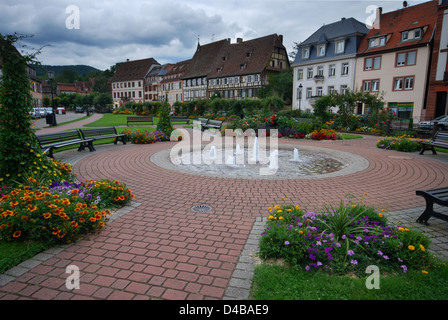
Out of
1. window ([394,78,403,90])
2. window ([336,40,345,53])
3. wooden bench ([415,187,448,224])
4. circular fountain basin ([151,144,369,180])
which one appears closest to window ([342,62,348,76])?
window ([336,40,345,53])

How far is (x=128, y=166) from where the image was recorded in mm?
8977

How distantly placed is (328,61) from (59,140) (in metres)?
36.5

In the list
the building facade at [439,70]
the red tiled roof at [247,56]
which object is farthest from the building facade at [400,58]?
the red tiled roof at [247,56]

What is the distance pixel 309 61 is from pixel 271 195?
39.1 m

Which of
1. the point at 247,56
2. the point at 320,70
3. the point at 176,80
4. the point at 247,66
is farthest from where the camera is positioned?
the point at 176,80

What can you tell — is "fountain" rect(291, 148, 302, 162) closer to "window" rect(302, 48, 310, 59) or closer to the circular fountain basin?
the circular fountain basin

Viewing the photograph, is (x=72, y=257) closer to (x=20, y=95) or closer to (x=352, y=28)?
(x=20, y=95)

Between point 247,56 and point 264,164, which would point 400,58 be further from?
point 264,164

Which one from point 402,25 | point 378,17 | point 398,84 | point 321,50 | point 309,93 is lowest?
point 309,93

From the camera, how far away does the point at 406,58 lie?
30422 mm

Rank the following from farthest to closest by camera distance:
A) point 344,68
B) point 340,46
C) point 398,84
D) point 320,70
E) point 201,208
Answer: point 320,70, point 340,46, point 344,68, point 398,84, point 201,208

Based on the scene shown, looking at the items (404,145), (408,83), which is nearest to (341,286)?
(404,145)

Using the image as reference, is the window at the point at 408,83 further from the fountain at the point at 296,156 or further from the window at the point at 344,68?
the fountain at the point at 296,156
